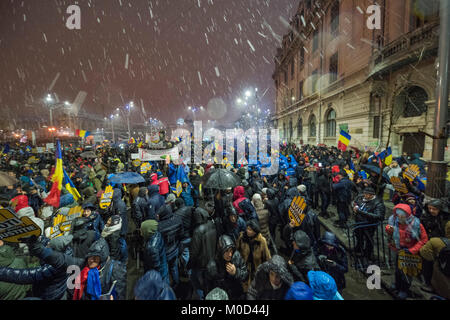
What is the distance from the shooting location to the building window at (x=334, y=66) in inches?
830

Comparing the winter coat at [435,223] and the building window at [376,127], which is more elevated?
the building window at [376,127]

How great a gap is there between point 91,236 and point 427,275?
556 centimetres

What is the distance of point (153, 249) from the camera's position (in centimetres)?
297

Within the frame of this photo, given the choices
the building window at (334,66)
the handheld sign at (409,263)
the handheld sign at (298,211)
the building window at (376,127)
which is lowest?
the handheld sign at (409,263)

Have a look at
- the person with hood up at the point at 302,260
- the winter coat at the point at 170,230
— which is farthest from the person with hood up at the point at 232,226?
the person with hood up at the point at 302,260

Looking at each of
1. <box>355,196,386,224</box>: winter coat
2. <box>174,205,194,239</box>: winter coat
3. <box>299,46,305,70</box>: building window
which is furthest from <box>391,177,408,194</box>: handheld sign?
<box>299,46,305,70</box>: building window

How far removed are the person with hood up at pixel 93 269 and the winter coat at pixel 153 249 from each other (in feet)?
1.16

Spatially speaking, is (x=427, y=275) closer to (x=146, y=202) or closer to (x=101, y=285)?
(x=101, y=285)

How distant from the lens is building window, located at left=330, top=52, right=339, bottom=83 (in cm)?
2109

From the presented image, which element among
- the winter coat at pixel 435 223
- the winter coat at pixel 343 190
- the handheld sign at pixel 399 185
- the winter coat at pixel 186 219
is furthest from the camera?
the winter coat at pixel 343 190

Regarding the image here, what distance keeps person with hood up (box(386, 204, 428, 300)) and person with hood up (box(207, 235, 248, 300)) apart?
270cm

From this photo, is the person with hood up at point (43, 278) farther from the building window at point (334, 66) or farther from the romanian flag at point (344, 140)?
the building window at point (334, 66)

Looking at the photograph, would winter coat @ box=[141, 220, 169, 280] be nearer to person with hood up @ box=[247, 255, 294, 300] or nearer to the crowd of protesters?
the crowd of protesters
